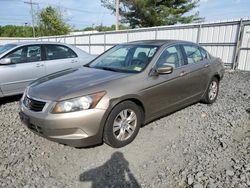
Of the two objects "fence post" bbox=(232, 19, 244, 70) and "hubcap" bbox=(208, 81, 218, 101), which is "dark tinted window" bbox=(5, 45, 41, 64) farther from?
"fence post" bbox=(232, 19, 244, 70)

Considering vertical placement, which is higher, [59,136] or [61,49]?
[61,49]

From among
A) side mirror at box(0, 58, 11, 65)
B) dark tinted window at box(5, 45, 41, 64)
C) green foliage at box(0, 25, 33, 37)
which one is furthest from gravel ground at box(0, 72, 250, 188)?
green foliage at box(0, 25, 33, 37)

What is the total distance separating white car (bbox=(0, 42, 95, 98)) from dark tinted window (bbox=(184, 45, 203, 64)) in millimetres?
3168

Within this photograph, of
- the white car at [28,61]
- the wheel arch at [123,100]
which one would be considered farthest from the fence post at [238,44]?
the wheel arch at [123,100]

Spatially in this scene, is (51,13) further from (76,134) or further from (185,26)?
(76,134)

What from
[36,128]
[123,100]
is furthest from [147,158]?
[36,128]

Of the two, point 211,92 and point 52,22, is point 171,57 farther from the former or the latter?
point 52,22

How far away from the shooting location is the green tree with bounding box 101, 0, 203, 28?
817 inches

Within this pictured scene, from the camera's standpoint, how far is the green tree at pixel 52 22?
31.3m

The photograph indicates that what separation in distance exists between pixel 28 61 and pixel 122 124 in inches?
140

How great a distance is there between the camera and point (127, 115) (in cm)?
319

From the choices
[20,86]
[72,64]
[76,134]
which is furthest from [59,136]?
[72,64]

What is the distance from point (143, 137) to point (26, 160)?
5.73 feet

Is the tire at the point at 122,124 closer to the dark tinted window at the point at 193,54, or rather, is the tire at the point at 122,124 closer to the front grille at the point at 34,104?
the front grille at the point at 34,104
